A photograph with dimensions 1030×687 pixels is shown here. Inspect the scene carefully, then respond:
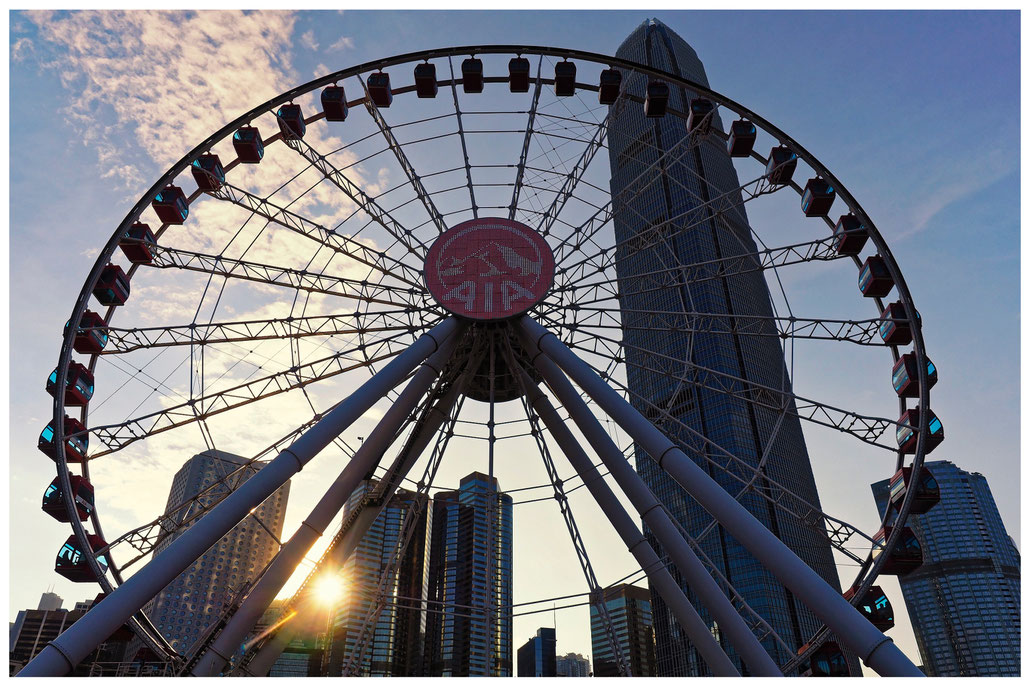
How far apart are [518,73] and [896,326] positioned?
15.5 m

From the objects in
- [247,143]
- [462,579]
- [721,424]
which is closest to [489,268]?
[247,143]

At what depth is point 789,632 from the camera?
97.0 meters

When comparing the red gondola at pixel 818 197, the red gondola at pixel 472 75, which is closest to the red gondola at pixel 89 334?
the red gondola at pixel 472 75

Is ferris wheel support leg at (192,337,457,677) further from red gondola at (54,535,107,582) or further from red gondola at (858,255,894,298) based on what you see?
red gondola at (858,255,894,298)

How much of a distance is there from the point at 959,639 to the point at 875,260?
191154 mm

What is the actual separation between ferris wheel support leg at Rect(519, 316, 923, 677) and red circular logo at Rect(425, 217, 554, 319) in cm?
128

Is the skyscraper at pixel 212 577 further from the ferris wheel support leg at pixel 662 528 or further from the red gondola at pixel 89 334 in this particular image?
the ferris wheel support leg at pixel 662 528

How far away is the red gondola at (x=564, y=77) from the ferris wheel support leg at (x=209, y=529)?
10.8 meters

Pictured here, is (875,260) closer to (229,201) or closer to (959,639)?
(229,201)

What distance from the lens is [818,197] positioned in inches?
942

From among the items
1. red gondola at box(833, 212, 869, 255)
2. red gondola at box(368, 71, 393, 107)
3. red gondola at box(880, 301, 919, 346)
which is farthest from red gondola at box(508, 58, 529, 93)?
red gondola at box(880, 301, 919, 346)

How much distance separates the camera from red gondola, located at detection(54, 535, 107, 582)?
68.3ft

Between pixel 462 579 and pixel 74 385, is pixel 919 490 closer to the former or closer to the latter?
pixel 74 385

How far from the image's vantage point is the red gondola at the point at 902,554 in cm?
2169
